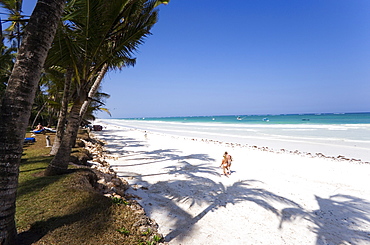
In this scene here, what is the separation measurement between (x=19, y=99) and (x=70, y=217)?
2.31 m

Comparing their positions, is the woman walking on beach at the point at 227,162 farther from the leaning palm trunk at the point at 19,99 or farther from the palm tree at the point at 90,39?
the leaning palm trunk at the point at 19,99

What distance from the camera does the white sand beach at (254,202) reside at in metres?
4.54

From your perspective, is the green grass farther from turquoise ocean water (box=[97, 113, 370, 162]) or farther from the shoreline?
turquoise ocean water (box=[97, 113, 370, 162])

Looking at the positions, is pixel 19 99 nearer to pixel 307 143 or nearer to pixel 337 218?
pixel 337 218

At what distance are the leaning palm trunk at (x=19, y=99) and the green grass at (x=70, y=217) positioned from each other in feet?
2.02

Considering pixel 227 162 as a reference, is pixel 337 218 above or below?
below

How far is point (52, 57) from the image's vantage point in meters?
5.41

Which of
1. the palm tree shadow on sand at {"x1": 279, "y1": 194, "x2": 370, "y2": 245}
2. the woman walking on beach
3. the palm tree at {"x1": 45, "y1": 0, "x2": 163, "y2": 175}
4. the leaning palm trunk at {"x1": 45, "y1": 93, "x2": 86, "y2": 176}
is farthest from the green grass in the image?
the woman walking on beach

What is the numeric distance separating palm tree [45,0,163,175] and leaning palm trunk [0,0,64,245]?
2.03m

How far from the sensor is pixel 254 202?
6.12 m

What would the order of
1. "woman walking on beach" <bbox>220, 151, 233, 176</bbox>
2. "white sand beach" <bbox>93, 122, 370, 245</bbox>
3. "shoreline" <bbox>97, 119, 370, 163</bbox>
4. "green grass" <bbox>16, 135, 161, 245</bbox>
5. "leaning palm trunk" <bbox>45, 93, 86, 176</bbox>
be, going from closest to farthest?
"green grass" <bbox>16, 135, 161, 245</bbox> < "white sand beach" <bbox>93, 122, 370, 245</bbox> < "leaning palm trunk" <bbox>45, 93, 86, 176</bbox> < "woman walking on beach" <bbox>220, 151, 233, 176</bbox> < "shoreline" <bbox>97, 119, 370, 163</bbox>

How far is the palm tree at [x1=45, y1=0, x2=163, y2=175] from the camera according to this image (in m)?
4.74

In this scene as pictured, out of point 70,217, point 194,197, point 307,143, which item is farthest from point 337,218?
point 307,143

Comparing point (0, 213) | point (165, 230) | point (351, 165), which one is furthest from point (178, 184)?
point (351, 165)
